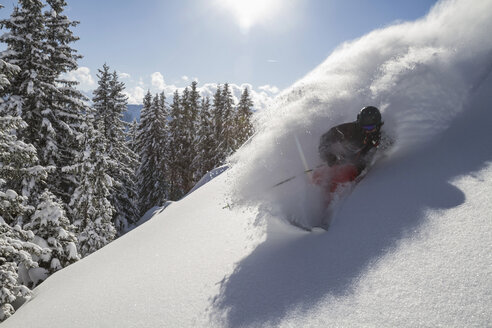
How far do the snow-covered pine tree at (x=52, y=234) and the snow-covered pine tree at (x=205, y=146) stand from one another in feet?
72.6

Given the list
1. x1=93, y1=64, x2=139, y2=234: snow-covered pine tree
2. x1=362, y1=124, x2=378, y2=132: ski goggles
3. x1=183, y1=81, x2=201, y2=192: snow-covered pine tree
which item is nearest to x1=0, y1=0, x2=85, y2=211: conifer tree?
x1=93, y1=64, x2=139, y2=234: snow-covered pine tree

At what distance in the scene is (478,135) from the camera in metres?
4.19

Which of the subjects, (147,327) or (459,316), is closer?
(459,316)

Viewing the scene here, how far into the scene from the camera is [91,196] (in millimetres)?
13523

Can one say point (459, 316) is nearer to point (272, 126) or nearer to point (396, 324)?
point (396, 324)

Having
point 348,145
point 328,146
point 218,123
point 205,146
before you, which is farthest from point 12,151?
point 218,123

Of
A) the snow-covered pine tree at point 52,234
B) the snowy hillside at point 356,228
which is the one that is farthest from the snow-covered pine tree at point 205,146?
the snowy hillside at point 356,228

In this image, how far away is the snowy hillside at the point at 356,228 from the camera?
7.52 ft

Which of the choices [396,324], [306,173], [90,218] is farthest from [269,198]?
[90,218]

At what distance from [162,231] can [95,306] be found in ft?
10.4

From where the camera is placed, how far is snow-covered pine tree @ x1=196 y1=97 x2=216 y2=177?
3167 cm

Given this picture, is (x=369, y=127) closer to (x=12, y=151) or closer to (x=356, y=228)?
(x=356, y=228)

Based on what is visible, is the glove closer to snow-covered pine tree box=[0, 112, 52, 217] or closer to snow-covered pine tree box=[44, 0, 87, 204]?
snow-covered pine tree box=[0, 112, 52, 217]

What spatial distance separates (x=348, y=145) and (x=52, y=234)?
32.6 ft
